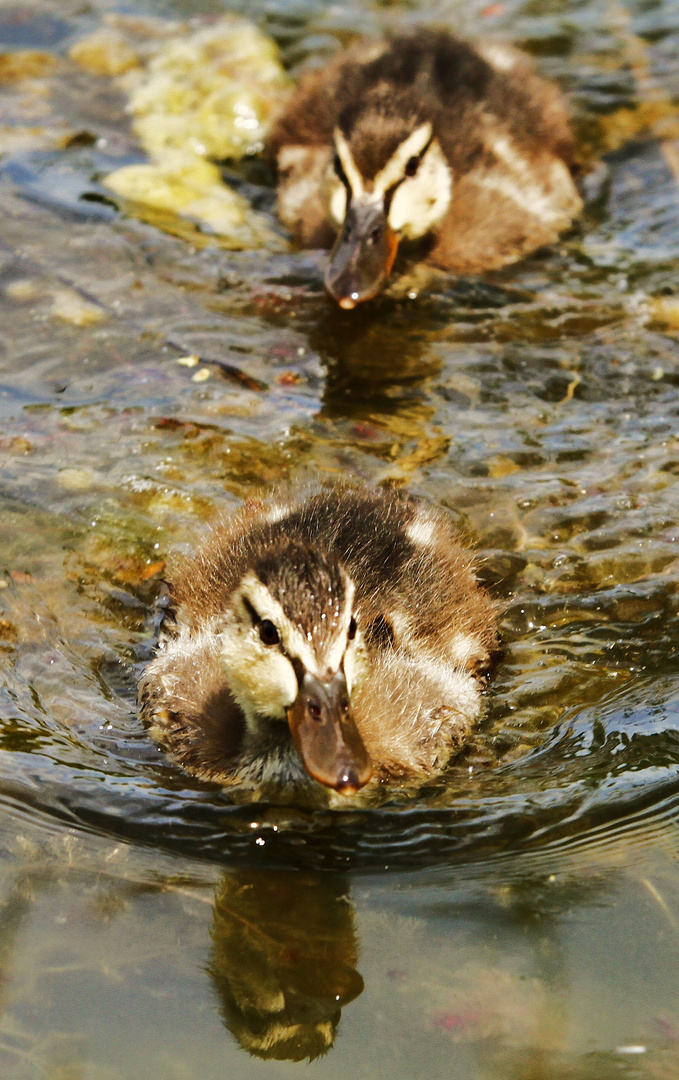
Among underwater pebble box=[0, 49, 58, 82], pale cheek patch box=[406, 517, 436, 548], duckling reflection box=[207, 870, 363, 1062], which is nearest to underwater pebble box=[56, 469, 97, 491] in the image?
pale cheek patch box=[406, 517, 436, 548]

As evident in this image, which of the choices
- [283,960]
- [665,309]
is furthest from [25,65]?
[283,960]

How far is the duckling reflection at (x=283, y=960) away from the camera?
244cm

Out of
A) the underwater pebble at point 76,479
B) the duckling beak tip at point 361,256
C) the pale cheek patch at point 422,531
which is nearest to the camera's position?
the pale cheek patch at point 422,531

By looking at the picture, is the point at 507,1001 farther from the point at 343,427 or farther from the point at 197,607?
the point at 343,427

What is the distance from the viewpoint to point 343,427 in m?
4.45

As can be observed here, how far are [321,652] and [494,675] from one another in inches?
33.3

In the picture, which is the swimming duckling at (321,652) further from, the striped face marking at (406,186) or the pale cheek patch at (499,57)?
the pale cheek patch at (499,57)

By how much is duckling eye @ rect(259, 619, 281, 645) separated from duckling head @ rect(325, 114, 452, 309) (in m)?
2.20

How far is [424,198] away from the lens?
5.47 meters

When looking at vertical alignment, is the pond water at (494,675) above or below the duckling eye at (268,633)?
→ below

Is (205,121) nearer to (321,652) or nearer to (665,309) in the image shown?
(665,309)

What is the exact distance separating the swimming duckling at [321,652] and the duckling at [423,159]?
1674 mm

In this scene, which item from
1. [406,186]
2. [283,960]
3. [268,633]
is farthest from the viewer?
[406,186]

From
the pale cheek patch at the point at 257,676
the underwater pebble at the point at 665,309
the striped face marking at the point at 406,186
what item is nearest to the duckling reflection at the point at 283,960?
the pale cheek patch at the point at 257,676
